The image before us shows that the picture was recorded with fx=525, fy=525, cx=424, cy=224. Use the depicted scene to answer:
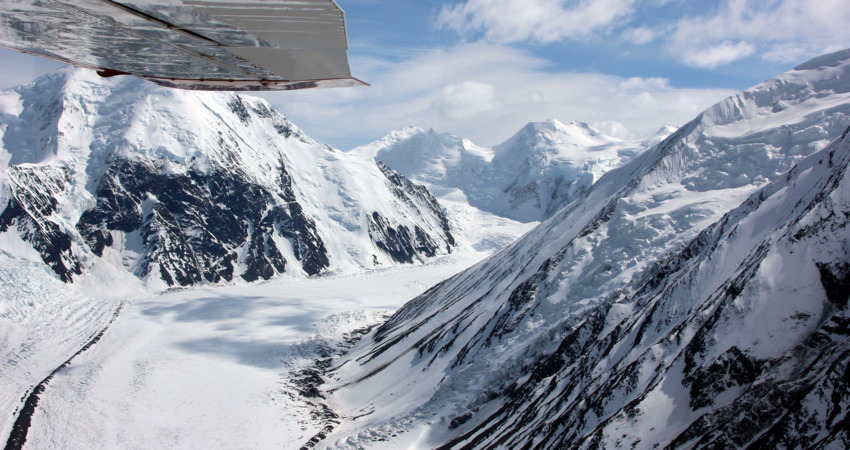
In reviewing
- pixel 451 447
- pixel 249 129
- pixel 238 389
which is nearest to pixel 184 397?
pixel 238 389

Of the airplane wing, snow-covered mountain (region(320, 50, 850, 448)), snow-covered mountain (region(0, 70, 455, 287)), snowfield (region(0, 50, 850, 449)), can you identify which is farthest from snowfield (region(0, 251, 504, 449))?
the airplane wing

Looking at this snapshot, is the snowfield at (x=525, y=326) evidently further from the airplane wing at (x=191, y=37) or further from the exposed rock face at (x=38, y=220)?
the airplane wing at (x=191, y=37)

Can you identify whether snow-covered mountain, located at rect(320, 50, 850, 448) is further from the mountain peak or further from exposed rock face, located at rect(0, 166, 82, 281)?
exposed rock face, located at rect(0, 166, 82, 281)

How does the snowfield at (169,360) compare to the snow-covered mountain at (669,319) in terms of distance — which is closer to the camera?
the snow-covered mountain at (669,319)

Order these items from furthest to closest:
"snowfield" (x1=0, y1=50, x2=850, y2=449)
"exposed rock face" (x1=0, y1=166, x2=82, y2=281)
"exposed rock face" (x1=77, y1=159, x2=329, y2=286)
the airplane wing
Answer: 1. "exposed rock face" (x1=77, y1=159, x2=329, y2=286)
2. "exposed rock face" (x1=0, y1=166, x2=82, y2=281)
3. "snowfield" (x1=0, y1=50, x2=850, y2=449)
4. the airplane wing

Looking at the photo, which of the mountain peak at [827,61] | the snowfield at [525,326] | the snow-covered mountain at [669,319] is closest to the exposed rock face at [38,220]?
the snowfield at [525,326]
